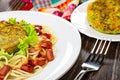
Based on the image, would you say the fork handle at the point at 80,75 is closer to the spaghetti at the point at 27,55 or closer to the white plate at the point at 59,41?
the white plate at the point at 59,41

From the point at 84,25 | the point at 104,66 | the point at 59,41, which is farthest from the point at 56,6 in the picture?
the point at 104,66

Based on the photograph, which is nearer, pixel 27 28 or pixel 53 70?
pixel 53 70

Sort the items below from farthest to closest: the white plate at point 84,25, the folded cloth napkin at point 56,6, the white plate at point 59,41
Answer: the folded cloth napkin at point 56,6
the white plate at point 84,25
the white plate at point 59,41

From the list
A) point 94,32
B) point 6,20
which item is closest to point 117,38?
point 94,32

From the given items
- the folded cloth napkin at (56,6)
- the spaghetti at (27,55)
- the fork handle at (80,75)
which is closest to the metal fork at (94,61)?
the fork handle at (80,75)

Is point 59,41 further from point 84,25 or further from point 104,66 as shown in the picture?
point 104,66

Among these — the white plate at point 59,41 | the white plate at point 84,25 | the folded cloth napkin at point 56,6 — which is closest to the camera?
the white plate at point 59,41

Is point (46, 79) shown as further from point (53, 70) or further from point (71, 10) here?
point (71, 10)
